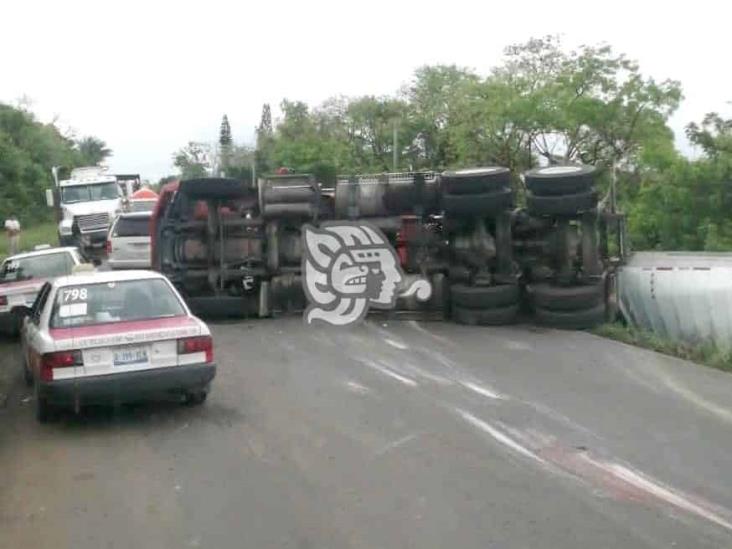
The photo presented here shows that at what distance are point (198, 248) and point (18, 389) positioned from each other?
5262 millimetres

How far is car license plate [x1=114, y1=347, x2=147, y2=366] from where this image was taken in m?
9.67

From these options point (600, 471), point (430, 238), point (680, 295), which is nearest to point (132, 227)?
point (430, 238)

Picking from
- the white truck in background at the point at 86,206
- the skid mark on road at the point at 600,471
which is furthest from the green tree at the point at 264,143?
the skid mark on road at the point at 600,471

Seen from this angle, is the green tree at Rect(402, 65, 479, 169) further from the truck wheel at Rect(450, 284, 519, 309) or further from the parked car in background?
the truck wheel at Rect(450, 284, 519, 309)

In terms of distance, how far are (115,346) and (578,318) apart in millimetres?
8094

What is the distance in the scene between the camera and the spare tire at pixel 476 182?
52.9 feet

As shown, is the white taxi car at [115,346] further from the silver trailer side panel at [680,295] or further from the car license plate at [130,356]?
the silver trailer side panel at [680,295]

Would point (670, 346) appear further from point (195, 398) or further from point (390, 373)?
point (195, 398)

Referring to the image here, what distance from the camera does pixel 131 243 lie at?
24844 mm

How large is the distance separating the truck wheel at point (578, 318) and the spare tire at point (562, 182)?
1.77 metres

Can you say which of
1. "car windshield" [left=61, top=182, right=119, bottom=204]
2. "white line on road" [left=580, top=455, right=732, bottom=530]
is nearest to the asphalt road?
"white line on road" [left=580, top=455, right=732, bottom=530]

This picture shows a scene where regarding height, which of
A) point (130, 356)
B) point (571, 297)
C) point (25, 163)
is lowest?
point (571, 297)

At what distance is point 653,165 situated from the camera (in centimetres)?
3538

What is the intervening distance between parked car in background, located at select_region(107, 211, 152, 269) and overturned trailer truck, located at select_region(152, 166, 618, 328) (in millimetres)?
7489
